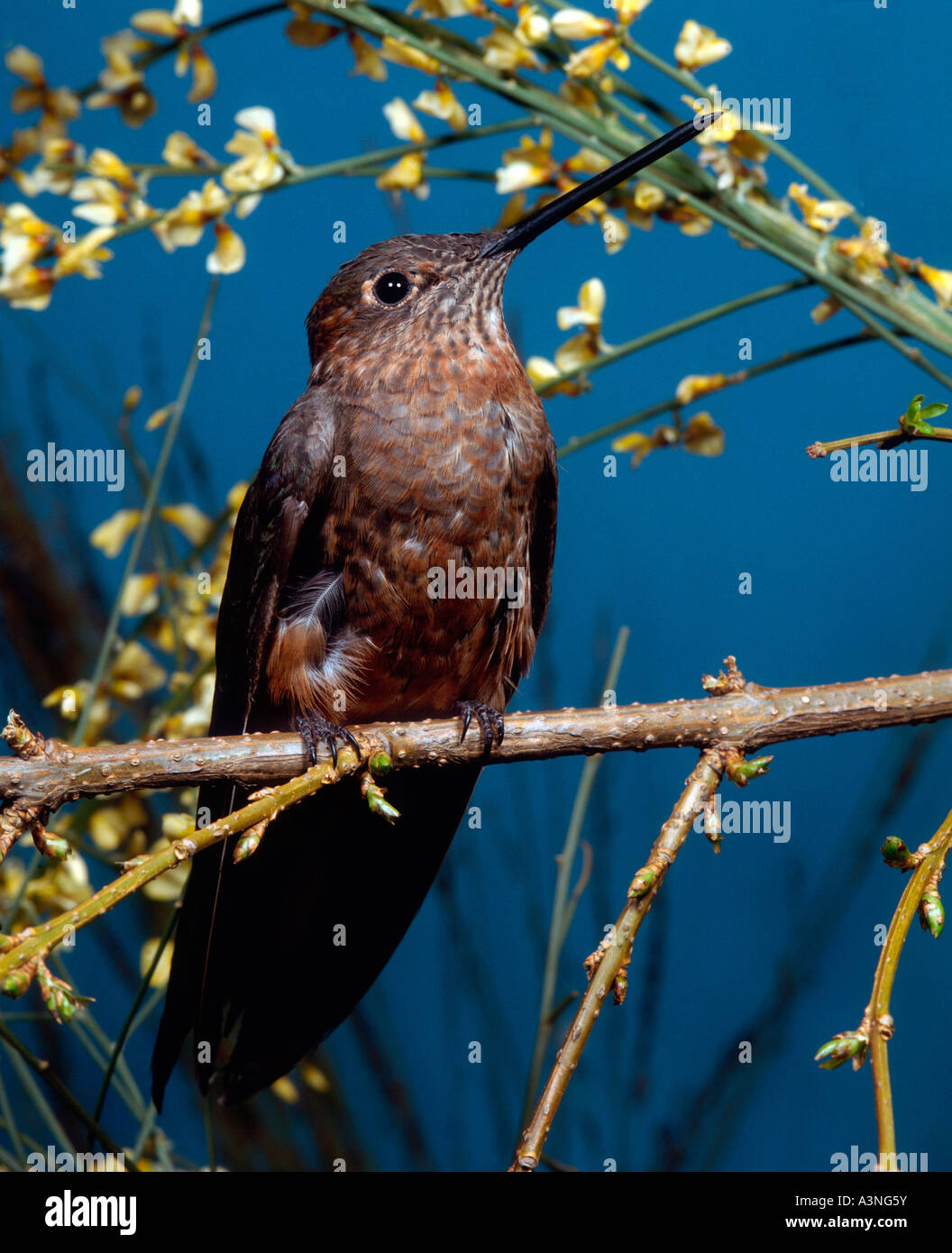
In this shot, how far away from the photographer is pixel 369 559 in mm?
1034

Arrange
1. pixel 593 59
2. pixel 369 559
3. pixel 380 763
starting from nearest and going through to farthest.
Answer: pixel 380 763 → pixel 593 59 → pixel 369 559

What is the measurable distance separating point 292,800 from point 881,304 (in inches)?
29.5

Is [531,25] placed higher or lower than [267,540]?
higher

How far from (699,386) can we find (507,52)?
0.37 meters

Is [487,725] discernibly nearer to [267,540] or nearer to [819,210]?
[267,540]

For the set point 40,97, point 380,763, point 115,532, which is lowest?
point 380,763

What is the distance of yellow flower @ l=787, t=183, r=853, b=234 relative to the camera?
946 millimetres

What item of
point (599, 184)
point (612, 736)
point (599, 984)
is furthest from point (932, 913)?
point (599, 184)

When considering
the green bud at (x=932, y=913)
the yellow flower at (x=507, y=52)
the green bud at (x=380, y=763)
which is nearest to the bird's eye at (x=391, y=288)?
the yellow flower at (x=507, y=52)

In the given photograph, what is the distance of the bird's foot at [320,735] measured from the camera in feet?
2.92
